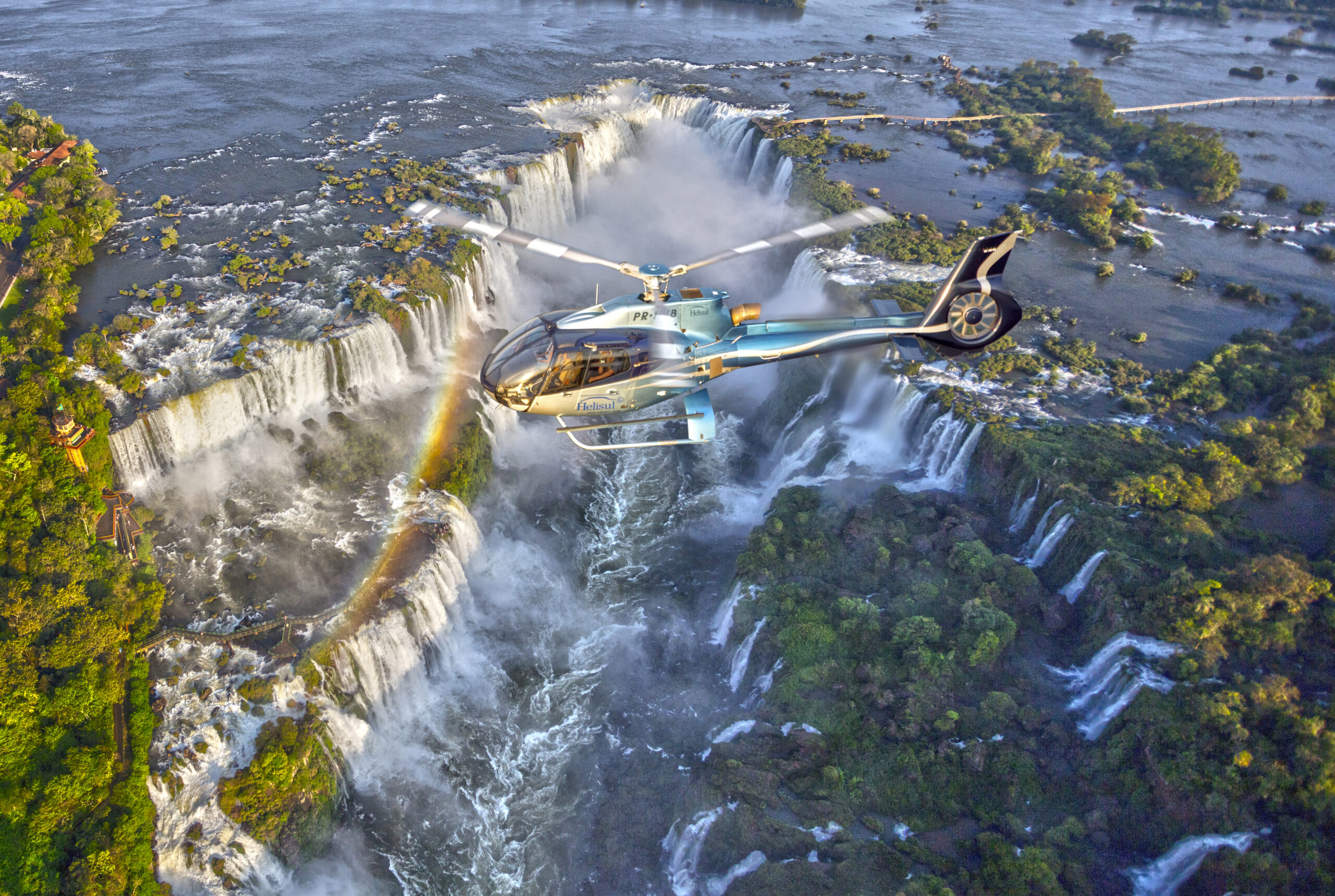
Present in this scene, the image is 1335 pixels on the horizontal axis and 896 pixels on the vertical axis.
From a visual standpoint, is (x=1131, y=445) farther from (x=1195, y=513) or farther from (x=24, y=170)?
(x=24, y=170)

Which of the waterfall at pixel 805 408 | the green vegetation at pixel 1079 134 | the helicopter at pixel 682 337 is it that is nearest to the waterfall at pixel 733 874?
the helicopter at pixel 682 337

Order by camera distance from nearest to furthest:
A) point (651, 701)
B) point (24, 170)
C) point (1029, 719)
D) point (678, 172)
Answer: point (1029, 719) → point (651, 701) → point (24, 170) → point (678, 172)

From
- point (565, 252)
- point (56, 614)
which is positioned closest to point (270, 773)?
point (56, 614)

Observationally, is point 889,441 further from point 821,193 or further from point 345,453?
point 345,453

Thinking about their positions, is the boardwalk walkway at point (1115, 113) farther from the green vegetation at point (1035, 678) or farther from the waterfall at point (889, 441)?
the green vegetation at point (1035, 678)

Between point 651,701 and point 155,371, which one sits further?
point 155,371

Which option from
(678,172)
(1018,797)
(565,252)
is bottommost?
(1018,797)

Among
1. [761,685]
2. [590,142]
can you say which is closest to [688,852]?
[761,685]
